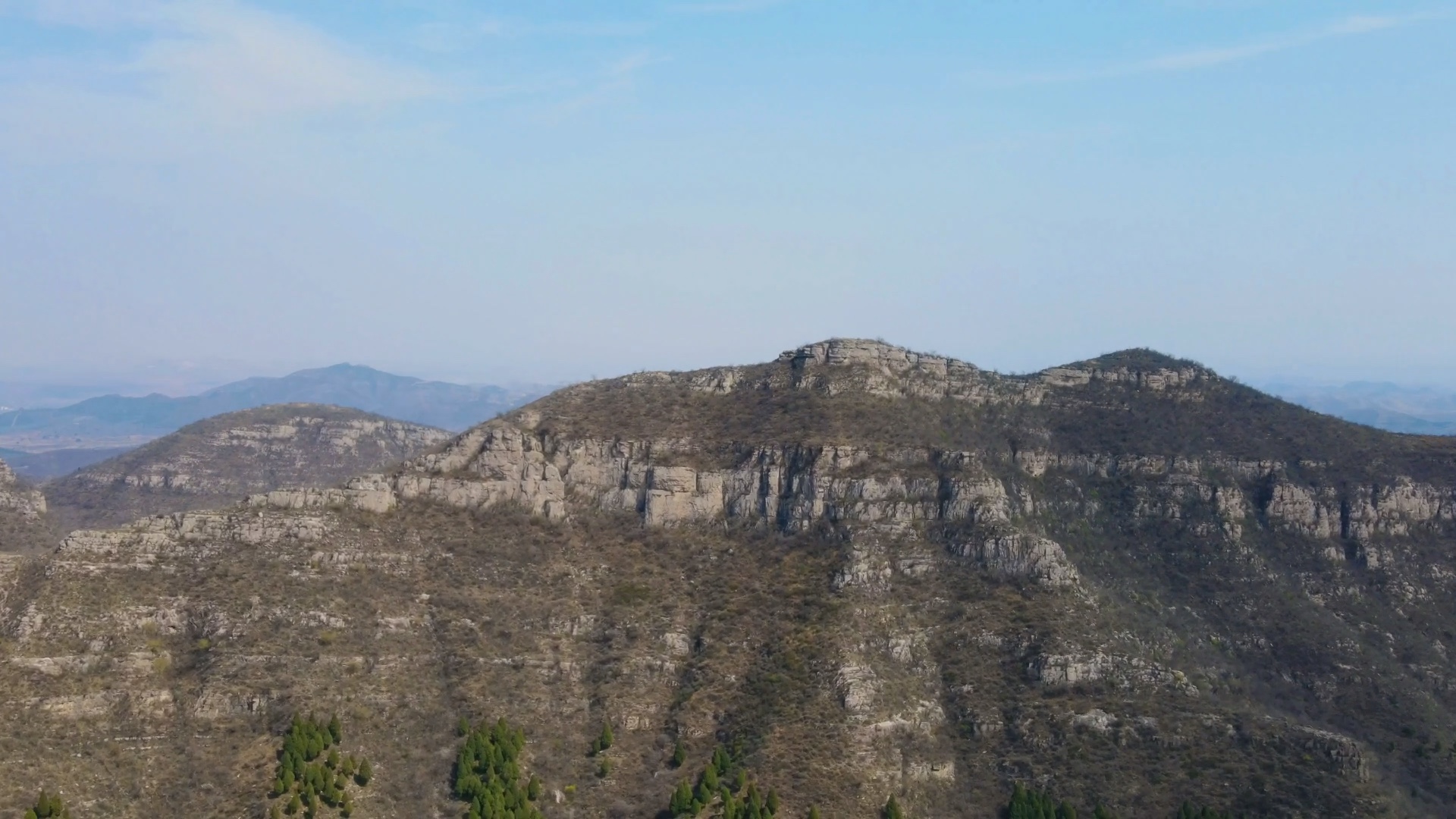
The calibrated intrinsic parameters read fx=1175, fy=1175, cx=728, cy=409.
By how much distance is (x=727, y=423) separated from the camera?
119 metres

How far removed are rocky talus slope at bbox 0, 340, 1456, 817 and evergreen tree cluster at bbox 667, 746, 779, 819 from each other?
2.83 metres

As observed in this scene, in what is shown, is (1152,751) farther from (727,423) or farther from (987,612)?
(727,423)

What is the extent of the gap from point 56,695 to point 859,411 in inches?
2827

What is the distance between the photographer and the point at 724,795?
78812 mm

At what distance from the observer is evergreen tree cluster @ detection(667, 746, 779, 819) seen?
77.1 meters

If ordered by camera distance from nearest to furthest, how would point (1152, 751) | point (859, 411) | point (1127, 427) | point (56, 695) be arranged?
point (56, 695)
point (1152, 751)
point (859, 411)
point (1127, 427)

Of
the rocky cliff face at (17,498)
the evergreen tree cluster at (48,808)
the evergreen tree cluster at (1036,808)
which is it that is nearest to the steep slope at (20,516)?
the rocky cliff face at (17,498)

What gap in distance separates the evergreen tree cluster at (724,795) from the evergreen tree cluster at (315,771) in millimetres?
20901

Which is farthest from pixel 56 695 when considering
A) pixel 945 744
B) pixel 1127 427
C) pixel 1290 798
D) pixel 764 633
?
pixel 1127 427

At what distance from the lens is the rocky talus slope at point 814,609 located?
80.4m

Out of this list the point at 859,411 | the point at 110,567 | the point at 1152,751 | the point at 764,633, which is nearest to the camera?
the point at 1152,751

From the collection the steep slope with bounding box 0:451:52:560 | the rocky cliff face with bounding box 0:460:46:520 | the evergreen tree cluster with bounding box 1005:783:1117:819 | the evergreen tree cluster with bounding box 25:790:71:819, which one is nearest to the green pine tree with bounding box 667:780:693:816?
the evergreen tree cluster with bounding box 1005:783:1117:819

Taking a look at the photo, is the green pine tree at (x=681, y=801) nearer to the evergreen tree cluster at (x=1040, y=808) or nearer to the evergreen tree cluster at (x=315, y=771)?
the evergreen tree cluster at (x=315, y=771)

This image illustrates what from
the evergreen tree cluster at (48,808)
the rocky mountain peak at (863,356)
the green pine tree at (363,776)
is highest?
the rocky mountain peak at (863,356)
